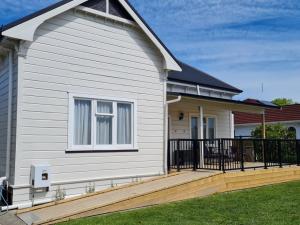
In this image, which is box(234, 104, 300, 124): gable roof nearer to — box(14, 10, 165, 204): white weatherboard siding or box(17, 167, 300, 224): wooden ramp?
box(17, 167, 300, 224): wooden ramp

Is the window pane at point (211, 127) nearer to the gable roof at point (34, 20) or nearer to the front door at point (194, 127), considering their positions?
the front door at point (194, 127)

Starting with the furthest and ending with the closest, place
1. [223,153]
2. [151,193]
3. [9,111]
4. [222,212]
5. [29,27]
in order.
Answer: [223,153], [151,193], [9,111], [29,27], [222,212]

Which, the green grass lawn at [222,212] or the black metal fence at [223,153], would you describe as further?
the black metal fence at [223,153]

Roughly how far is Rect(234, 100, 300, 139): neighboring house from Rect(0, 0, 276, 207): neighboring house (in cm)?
1987

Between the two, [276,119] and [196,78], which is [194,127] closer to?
[196,78]

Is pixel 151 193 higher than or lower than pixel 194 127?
lower

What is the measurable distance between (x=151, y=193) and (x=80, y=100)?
3.09 m

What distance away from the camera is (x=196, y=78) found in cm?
1831

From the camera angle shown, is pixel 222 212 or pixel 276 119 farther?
pixel 276 119

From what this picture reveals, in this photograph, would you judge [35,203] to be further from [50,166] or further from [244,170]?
[244,170]

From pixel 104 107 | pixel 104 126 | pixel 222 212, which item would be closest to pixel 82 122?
pixel 104 126


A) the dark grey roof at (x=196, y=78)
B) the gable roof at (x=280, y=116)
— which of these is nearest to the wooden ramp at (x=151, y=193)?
the dark grey roof at (x=196, y=78)

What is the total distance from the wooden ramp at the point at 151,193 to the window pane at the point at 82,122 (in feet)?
4.89

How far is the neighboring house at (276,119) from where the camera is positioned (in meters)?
29.6
